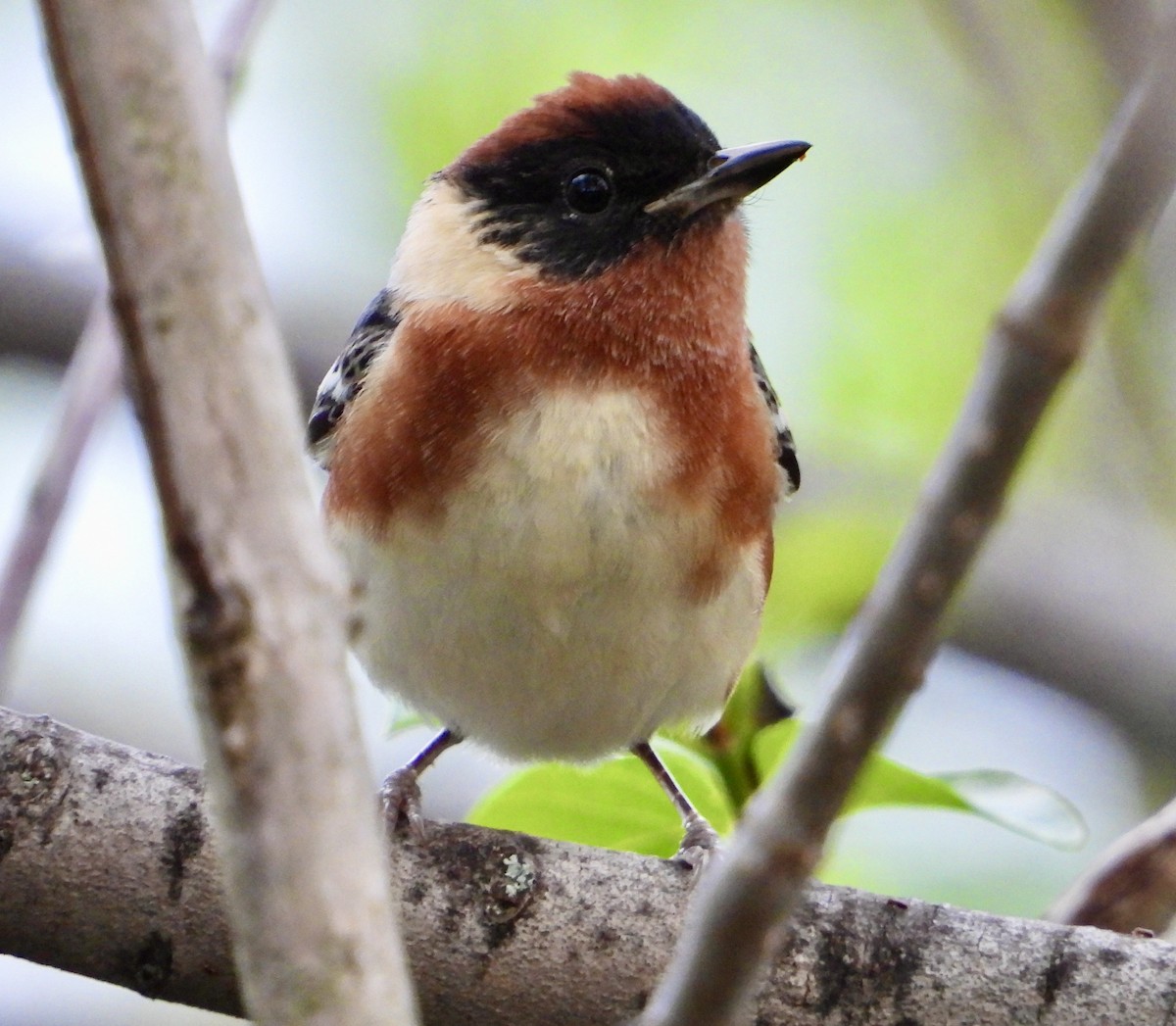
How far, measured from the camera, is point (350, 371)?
15.4 ft

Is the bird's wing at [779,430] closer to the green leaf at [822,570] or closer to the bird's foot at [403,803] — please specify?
the green leaf at [822,570]

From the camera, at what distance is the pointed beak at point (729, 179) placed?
4422 mm

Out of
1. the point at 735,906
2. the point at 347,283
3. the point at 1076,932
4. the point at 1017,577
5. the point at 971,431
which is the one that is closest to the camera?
the point at 971,431

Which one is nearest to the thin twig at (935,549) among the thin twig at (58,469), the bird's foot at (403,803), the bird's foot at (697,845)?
the thin twig at (58,469)

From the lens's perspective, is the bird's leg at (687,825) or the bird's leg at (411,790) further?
the bird's leg at (411,790)

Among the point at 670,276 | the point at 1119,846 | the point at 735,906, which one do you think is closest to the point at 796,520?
the point at 670,276

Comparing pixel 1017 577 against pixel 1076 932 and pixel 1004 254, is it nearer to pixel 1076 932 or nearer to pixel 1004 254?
pixel 1004 254

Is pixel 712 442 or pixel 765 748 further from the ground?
pixel 712 442

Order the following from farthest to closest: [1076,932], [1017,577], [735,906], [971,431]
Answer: [1017,577] → [1076,932] → [735,906] → [971,431]

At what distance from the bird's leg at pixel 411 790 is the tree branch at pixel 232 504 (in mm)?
2290

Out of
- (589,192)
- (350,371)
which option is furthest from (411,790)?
(589,192)

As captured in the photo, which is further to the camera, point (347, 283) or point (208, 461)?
point (347, 283)

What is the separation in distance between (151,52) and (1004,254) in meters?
4.91

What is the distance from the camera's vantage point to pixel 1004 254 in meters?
6.09
